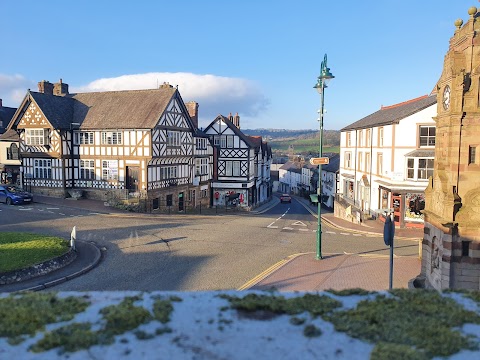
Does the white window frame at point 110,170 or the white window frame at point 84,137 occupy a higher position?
the white window frame at point 84,137

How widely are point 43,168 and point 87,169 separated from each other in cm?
409

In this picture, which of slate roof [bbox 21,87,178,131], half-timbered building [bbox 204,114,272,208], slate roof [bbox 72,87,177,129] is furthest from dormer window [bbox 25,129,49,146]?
half-timbered building [bbox 204,114,272,208]

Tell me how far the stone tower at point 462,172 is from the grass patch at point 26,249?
1475 cm

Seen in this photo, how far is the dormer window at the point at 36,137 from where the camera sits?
1347 inches

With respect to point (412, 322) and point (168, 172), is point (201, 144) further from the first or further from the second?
point (412, 322)

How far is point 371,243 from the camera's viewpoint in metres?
23.2

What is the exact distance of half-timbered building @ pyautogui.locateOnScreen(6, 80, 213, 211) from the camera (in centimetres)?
3291

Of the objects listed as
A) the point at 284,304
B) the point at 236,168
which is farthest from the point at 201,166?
the point at 284,304

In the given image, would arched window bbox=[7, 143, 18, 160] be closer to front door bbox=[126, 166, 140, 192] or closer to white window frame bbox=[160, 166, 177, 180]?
front door bbox=[126, 166, 140, 192]

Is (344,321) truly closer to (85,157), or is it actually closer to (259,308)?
(259,308)

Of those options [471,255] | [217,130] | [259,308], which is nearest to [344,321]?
[259,308]

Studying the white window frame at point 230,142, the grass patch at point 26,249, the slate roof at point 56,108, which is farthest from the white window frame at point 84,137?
the white window frame at point 230,142

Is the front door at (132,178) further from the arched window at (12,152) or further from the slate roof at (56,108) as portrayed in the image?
the arched window at (12,152)

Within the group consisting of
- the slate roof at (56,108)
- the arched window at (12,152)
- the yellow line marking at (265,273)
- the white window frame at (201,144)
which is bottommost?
the yellow line marking at (265,273)
